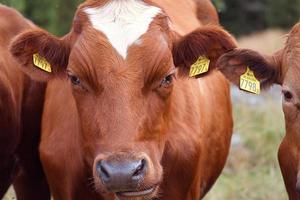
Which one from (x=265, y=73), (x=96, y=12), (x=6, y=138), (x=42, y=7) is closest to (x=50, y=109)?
(x=6, y=138)

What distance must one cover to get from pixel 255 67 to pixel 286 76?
0.92ft

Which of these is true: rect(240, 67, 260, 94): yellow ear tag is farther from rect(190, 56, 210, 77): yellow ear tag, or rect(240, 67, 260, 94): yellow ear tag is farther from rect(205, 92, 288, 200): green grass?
rect(205, 92, 288, 200): green grass

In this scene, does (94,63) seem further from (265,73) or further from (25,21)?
(25,21)

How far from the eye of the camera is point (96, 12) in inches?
256

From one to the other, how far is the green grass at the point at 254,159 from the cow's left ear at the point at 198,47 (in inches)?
144

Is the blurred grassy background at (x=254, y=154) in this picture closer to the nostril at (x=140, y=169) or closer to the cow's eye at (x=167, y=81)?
the cow's eye at (x=167, y=81)

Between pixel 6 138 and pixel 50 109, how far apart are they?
51cm

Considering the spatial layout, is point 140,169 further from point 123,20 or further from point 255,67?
point 255,67

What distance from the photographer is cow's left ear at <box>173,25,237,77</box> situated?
6.66 meters

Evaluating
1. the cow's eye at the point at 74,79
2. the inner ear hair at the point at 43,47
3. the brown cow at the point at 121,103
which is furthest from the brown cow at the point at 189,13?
the cow's eye at the point at 74,79

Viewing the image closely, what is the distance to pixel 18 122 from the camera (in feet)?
25.0

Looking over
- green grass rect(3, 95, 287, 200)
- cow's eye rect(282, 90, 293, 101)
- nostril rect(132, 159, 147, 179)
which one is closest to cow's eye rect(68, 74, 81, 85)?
nostril rect(132, 159, 147, 179)

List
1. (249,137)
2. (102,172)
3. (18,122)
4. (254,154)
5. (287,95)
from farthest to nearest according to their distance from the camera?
1. (249,137)
2. (254,154)
3. (18,122)
4. (287,95)
5. (102,172)

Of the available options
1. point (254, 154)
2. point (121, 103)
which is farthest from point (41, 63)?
point (254, 154)
